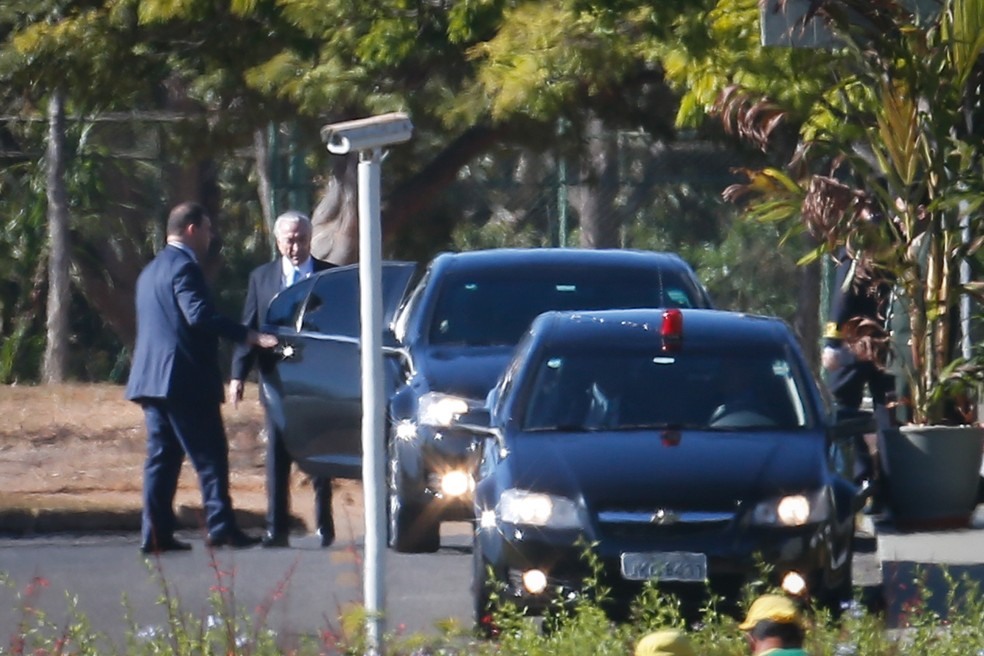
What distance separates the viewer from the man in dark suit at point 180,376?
10.6m

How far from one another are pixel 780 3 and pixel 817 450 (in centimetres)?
343

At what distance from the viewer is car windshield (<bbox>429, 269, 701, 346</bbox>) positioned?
37.4ft

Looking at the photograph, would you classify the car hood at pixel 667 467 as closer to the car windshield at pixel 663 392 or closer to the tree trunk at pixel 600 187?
the car windshield at pixel 663 392

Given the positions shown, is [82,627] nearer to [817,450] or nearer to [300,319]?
[817,450]

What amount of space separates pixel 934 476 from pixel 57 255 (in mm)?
16895

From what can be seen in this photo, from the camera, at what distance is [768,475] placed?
847cm

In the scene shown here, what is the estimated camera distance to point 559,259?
11.9 m

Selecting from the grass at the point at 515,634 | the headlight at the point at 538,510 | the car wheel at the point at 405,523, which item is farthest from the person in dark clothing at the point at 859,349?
the headlight at the point at 538,510

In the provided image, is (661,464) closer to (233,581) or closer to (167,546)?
(233,581)

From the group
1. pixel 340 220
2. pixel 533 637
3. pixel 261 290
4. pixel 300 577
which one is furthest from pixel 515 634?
pixel 340 220

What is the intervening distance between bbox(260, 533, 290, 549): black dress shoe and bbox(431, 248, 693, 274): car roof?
1789 millimetres

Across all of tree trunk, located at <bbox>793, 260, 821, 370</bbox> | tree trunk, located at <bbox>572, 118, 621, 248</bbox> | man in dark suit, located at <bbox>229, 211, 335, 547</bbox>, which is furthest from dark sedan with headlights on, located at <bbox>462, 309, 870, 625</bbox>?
tree trunk, located at <bbox>793, 260, 821, 370</bbox>

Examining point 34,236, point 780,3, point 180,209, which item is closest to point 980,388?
point 780,3

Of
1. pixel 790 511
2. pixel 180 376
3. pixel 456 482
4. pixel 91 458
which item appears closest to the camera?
pixel 790 511
